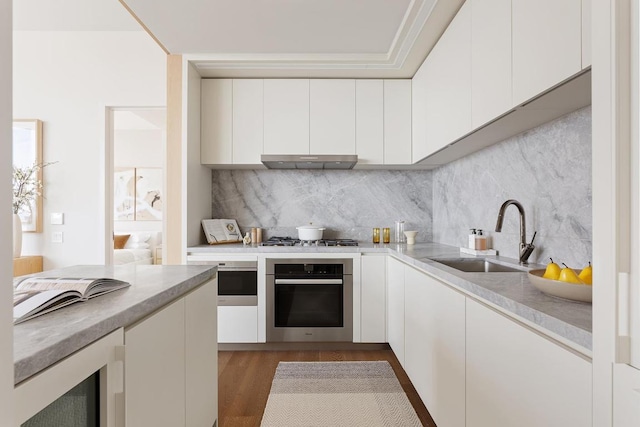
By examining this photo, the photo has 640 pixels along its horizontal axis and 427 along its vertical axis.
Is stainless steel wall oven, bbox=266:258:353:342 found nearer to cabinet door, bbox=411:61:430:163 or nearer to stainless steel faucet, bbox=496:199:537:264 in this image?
cabinet door, bbox=411:61:430:163

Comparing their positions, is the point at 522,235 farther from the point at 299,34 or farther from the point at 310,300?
the point at 299,34

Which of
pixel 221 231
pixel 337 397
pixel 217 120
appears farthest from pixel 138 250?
pixel 337 397

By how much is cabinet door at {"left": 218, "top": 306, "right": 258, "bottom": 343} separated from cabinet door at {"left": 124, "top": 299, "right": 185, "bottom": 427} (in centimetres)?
176

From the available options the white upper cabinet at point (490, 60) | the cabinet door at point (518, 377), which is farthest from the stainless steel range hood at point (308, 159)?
the cabinet door at point (518, 377)

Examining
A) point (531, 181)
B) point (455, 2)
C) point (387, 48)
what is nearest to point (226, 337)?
point (531, 181)

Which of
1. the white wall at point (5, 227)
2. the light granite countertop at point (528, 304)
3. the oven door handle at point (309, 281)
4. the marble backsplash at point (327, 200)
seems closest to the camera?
the white wall at point (5, 227)

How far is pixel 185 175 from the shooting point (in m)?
3.09

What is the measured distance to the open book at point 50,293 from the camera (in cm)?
86

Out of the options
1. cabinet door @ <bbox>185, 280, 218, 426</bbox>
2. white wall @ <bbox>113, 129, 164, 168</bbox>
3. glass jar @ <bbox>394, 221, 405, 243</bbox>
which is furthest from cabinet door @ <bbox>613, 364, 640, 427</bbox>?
white wall @ <bbox>113, 129, 164, 168</bbox>

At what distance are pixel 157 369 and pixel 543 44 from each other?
1.75 m

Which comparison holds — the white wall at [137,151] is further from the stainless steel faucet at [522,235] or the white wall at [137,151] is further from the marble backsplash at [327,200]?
the stainless steel faucet at [522,235]

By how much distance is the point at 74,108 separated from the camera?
374 centimetres

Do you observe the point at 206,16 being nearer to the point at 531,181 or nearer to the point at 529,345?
the point at 531,181

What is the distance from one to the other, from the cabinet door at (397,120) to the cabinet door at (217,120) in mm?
1441
